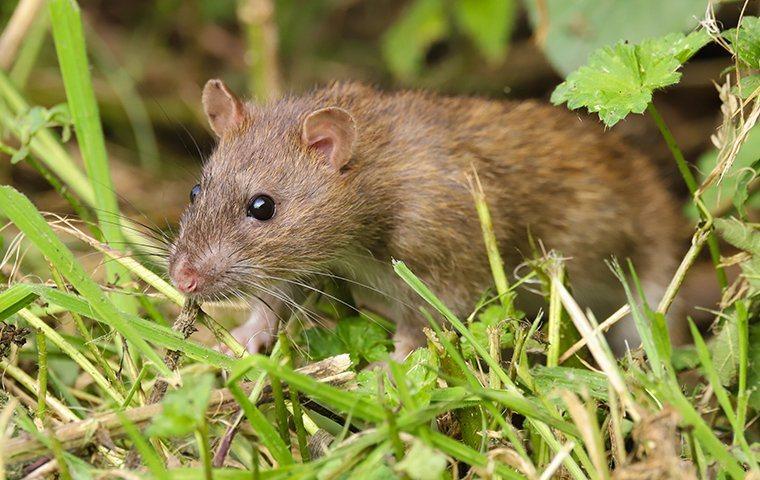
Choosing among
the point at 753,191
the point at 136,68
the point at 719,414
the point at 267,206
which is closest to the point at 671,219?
the point at 753,191

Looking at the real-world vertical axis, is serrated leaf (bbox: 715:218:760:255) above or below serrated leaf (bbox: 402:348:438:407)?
above

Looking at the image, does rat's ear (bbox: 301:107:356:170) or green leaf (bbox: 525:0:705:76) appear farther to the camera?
green leaf (bbox: 525:0:705:76)

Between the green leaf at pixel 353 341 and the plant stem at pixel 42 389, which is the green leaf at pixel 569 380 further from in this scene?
the plant stem at pixel 42 389

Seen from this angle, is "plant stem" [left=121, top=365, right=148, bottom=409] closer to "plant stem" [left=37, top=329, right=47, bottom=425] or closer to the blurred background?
"plant stem" [left=37, top=329, right=47, bottom=425]

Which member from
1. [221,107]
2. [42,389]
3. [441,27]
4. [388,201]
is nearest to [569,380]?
[388,201]

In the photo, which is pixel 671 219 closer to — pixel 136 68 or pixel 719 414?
pixel 719 414

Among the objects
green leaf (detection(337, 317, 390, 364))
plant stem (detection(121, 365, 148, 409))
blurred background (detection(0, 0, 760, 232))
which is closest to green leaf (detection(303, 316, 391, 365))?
green leaf (detection(337, 317, 390, 364))

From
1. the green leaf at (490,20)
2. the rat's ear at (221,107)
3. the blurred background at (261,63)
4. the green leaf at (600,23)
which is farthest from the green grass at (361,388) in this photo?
the green leaf at (490,20)

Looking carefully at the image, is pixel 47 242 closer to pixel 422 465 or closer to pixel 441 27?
pixel 422 465
